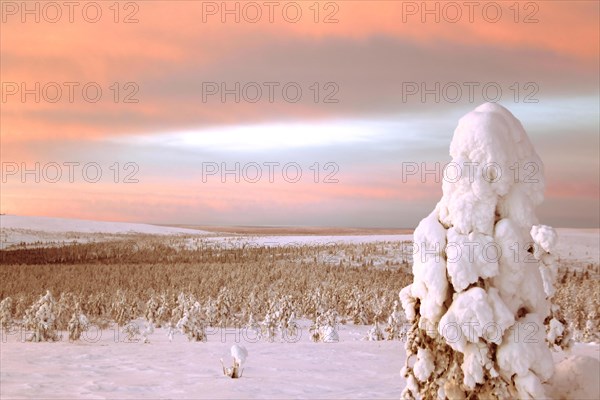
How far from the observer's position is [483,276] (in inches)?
217

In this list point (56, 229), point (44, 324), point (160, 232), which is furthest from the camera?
point (160, 232)

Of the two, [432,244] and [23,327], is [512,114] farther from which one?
[23,327]

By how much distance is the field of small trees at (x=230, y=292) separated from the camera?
67.3ft

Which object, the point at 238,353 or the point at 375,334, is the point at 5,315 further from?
the point at 238,353


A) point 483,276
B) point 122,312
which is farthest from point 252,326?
point 483,276

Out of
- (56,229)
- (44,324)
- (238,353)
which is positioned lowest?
(44,324)

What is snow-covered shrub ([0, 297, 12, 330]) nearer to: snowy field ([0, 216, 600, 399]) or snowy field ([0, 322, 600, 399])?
snowy field ([0, 216, 600, 399])

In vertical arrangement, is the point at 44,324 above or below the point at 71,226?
below

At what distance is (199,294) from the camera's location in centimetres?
2959

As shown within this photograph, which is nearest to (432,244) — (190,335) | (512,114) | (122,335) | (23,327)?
(512,114)

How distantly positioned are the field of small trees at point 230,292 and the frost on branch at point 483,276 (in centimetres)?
1351

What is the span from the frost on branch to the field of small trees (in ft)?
44.3

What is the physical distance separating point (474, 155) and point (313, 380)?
7811 millimetres

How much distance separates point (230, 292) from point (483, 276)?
907 inches
